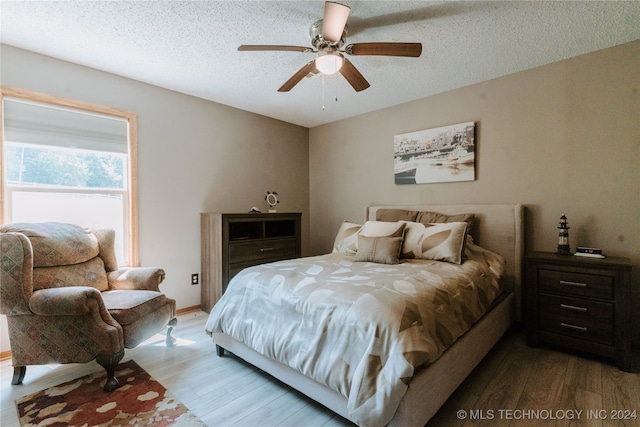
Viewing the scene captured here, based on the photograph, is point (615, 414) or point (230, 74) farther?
point (230, 74)

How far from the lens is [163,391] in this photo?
1.82 m

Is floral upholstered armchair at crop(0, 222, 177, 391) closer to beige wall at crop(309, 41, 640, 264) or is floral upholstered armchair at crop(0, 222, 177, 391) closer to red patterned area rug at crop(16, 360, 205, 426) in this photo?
red patterned area rug at crop(16, 360, 205, 426)

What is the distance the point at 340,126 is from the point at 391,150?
0.94 m

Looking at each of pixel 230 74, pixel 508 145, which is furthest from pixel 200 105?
pixel 508 145

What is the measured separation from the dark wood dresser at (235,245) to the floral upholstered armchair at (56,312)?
976 mm

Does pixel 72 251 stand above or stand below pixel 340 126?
below

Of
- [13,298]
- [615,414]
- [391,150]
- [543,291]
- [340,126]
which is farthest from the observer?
[340,126]

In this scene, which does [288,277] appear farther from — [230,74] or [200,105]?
[200,105]

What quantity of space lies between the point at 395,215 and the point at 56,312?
2.89 metres

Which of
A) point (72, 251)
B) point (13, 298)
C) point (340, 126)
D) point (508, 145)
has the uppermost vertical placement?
point (340, 126)

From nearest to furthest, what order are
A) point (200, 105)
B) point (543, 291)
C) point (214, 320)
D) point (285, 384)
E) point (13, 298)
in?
point (13, 298) < point (285, 384) < point (214, 320) < point (543, 291) < point (200, 105)

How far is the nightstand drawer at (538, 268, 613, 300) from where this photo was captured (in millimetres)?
2061

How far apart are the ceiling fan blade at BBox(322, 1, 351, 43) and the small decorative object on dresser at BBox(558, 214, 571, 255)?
2.31m

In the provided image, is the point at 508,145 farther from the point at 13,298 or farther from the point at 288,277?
the point at 13,298
